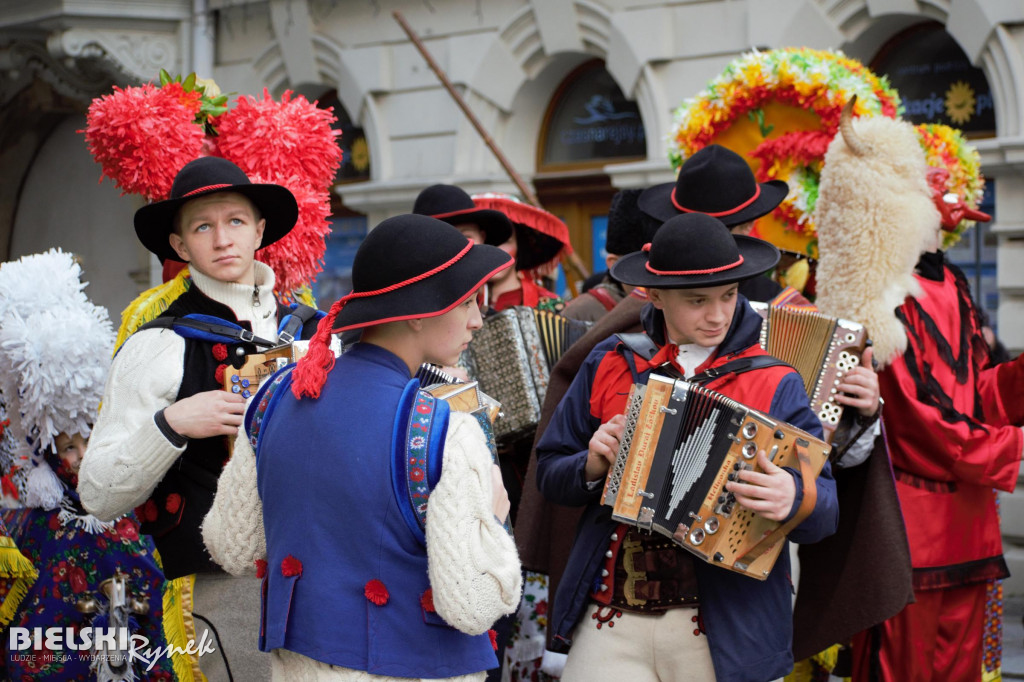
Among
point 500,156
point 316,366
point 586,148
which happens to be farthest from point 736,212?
point 586,148

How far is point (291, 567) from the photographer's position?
244 centimetres

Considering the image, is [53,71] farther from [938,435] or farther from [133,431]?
[938,435]

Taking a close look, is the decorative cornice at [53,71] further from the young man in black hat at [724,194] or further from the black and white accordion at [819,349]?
the black and white accordion at [819,349]

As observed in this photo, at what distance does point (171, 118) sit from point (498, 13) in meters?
6.19

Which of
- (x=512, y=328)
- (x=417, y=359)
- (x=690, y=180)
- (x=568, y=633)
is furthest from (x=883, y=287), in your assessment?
(x=417, y=359)

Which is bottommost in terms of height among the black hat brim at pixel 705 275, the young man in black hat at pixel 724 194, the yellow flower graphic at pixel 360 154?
the black hat brim at pixel 705 275

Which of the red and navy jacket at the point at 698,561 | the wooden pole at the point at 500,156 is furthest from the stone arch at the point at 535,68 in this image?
the red and navy jacket at the point at 698,561

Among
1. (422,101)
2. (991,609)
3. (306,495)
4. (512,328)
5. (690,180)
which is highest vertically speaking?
(422,101)

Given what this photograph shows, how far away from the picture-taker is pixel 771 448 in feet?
8.95

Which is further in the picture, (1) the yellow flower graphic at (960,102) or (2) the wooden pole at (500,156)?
(2) the wooden pole at (500,156)

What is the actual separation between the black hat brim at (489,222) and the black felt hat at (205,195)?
94 cm

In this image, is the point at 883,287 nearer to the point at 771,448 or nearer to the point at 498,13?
the point at 771,448

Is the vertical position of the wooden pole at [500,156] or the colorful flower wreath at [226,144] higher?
the wooden pole at [500,156]

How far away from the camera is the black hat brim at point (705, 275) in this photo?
9.64 ft
